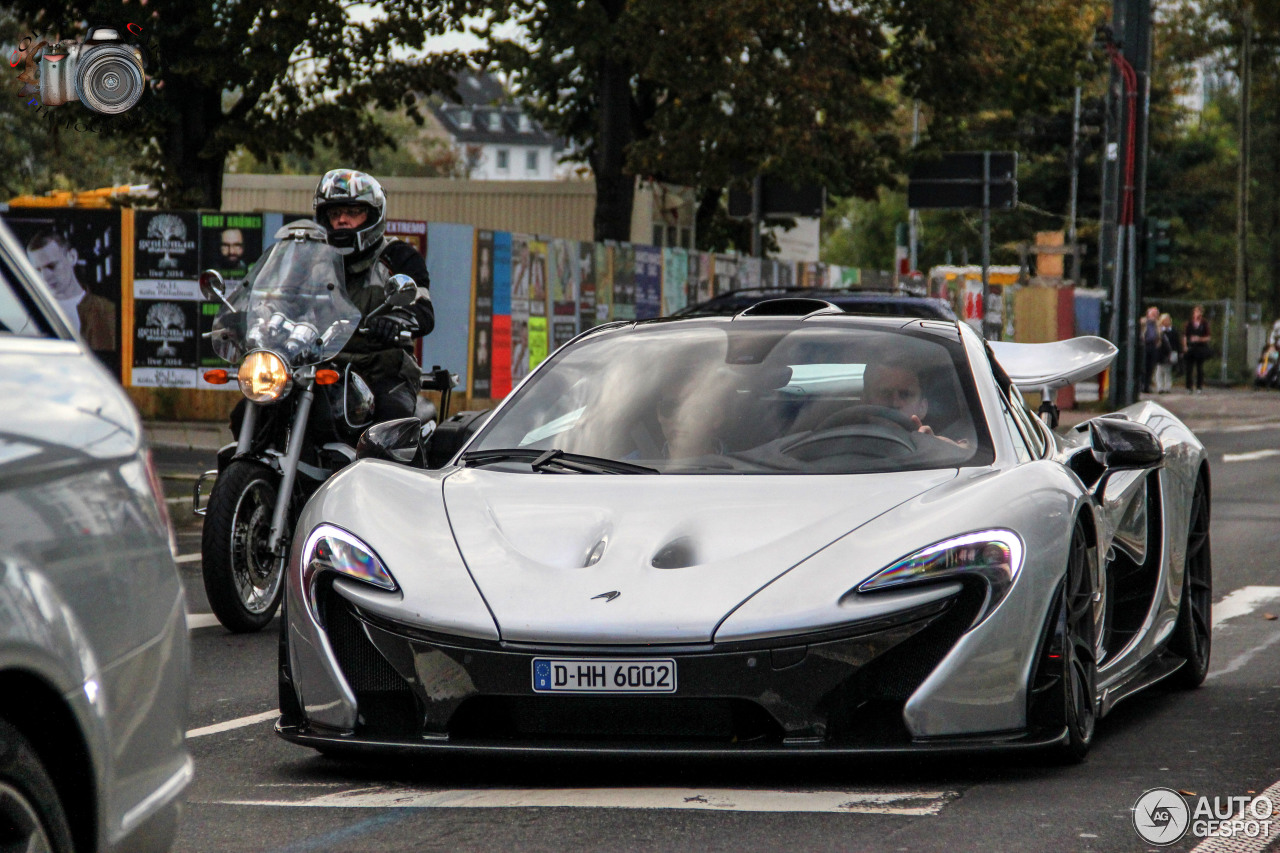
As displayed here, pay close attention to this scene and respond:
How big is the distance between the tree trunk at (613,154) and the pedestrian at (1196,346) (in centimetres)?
1895

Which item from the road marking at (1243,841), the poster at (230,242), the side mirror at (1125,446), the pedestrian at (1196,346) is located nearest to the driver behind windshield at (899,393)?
the side mirror at (1125,446)

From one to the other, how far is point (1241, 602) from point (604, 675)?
570 cm

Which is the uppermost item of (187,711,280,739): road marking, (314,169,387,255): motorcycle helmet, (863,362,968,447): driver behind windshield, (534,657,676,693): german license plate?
(314,169,387,255): motorcycle helmet

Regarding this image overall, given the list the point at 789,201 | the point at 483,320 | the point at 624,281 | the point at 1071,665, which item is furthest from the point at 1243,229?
the point at 1071,665

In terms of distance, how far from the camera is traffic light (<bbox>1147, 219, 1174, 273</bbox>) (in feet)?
92.8

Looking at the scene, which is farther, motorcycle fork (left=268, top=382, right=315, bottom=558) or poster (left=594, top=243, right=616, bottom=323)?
poster (left=594, top=243, right=616, bottom=323)

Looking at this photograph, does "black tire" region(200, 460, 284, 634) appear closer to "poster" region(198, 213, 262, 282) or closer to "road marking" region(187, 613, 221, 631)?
"road marking" region(187, 613, 221, 631)

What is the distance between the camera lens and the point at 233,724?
242 inches

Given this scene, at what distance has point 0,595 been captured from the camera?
2574 mm

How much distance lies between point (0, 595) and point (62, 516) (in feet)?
0.72

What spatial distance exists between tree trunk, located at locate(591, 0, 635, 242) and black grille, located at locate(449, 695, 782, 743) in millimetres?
25588

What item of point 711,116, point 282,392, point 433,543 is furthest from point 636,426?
point 711,116

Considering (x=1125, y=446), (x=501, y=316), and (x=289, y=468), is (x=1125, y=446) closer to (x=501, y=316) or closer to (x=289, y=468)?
(x=289, y=468)

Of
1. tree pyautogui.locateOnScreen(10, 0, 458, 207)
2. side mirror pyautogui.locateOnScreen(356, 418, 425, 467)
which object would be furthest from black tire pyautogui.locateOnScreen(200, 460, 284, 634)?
tree pyautogui.locateOnScreen(10, 0, 458, 207)
